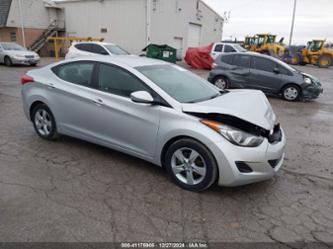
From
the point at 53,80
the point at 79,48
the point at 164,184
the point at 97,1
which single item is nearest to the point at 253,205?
the point at 164,184

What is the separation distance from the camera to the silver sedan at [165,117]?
3.12 m

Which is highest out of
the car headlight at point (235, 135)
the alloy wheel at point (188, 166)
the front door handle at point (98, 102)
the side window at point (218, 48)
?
the side window at point (218, 48)

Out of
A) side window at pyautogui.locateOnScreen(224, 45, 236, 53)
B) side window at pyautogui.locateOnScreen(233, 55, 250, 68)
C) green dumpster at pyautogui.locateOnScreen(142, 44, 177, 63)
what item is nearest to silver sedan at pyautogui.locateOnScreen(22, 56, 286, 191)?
side window at pyautogui.locateOnScreen(233, 55, 250, 68)

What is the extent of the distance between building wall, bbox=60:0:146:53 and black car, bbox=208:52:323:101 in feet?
49.4

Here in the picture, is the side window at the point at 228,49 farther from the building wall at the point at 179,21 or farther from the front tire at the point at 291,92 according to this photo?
the front tire at the point at 291,92

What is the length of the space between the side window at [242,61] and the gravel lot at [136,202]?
577 centimetres

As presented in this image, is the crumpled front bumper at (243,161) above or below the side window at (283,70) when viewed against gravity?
below

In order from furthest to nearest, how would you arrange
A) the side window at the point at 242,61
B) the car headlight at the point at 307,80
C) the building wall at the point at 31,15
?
the building wall at the point at 31,15, the side window at the point at 242,61, the car headlight at the point at 307,80

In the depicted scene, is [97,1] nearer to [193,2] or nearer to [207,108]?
[193,2]

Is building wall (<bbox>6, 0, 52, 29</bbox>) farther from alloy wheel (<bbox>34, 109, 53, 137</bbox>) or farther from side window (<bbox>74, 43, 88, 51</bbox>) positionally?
alloy wheel (<bbox>34, 109, 53, 137</bbox>)

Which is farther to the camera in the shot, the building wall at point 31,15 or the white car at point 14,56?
the building wall at point 31,15

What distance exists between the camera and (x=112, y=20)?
80.8 ft

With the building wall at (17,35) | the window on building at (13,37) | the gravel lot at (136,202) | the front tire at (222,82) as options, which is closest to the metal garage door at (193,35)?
the building wall at (17,35)

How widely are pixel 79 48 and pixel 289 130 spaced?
1210cm
